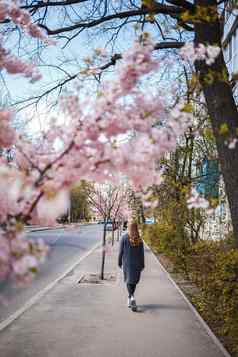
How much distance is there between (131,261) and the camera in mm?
10547

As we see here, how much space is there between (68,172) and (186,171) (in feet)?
56.9

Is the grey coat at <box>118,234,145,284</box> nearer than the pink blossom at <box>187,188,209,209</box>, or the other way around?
the pink blossom at <box>187,188,209,209</box>

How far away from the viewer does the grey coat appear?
10398 mm

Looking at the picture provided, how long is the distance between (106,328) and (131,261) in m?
2.61

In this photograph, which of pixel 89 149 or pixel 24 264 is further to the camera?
pixel 89 149

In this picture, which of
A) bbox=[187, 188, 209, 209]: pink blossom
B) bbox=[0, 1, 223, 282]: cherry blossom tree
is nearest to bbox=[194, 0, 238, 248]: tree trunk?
bbox=[187, 188, 209, 209]: pink blossom

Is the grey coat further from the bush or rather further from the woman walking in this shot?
the bush

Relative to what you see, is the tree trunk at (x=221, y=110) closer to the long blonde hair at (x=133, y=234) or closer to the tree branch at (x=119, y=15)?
the tree branch at (x=119, y=15)

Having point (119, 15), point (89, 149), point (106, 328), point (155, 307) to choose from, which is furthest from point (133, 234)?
point (89, 149)

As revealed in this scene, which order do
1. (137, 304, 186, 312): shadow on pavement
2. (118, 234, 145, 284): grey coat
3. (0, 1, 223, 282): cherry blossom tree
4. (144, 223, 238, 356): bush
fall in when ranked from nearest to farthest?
(0, 1, 223, 282): cherry blossom tree
(144, 223, 238, 356): bush
(137, 304, 186, 312): shadow on pavement
(118, 234, 145, 284): grey coat

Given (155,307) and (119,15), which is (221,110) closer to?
(119,15)

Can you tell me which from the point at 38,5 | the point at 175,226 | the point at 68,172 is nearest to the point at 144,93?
the point at 68,172

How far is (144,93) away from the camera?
2826 millimetres

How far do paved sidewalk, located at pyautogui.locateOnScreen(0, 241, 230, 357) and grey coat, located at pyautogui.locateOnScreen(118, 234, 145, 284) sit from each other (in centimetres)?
56
